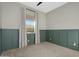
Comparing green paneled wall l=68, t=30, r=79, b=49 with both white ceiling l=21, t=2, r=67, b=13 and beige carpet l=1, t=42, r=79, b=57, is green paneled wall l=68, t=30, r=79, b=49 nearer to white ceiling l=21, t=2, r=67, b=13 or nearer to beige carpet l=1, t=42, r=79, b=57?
beige carpet l=1, t=42, r=79, b=57

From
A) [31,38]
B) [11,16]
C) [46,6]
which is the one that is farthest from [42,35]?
[11,16]

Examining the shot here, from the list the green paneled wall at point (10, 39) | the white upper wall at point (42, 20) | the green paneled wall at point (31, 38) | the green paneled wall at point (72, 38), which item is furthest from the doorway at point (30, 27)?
the green paneled wall at point (72, 38)

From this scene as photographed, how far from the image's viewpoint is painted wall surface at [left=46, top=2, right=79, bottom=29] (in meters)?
2.01

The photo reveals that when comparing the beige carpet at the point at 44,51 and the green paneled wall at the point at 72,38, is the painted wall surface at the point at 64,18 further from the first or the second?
the beige carpet at the point at 44,51

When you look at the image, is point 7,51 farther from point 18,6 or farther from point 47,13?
point 47,13

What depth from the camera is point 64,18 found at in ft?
6.94

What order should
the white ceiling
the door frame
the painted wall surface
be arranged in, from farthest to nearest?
1. the painted wall surface
2. the door frame
3. the white ceiling

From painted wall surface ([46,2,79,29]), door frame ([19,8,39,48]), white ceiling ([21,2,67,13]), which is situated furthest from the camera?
painted wall surface ([46,2,79,29])

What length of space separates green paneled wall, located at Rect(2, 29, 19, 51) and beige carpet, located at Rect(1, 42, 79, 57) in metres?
0.09

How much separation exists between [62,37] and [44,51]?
19.0 inches

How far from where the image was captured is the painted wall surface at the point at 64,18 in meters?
2.01

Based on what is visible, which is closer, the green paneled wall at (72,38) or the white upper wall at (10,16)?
the white upper wall at (10,16)

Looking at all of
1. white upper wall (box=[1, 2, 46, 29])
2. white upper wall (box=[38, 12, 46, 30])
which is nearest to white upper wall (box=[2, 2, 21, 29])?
white upper wall (box=[1, 2, 46, 29])

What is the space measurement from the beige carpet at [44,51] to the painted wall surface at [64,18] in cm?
40
